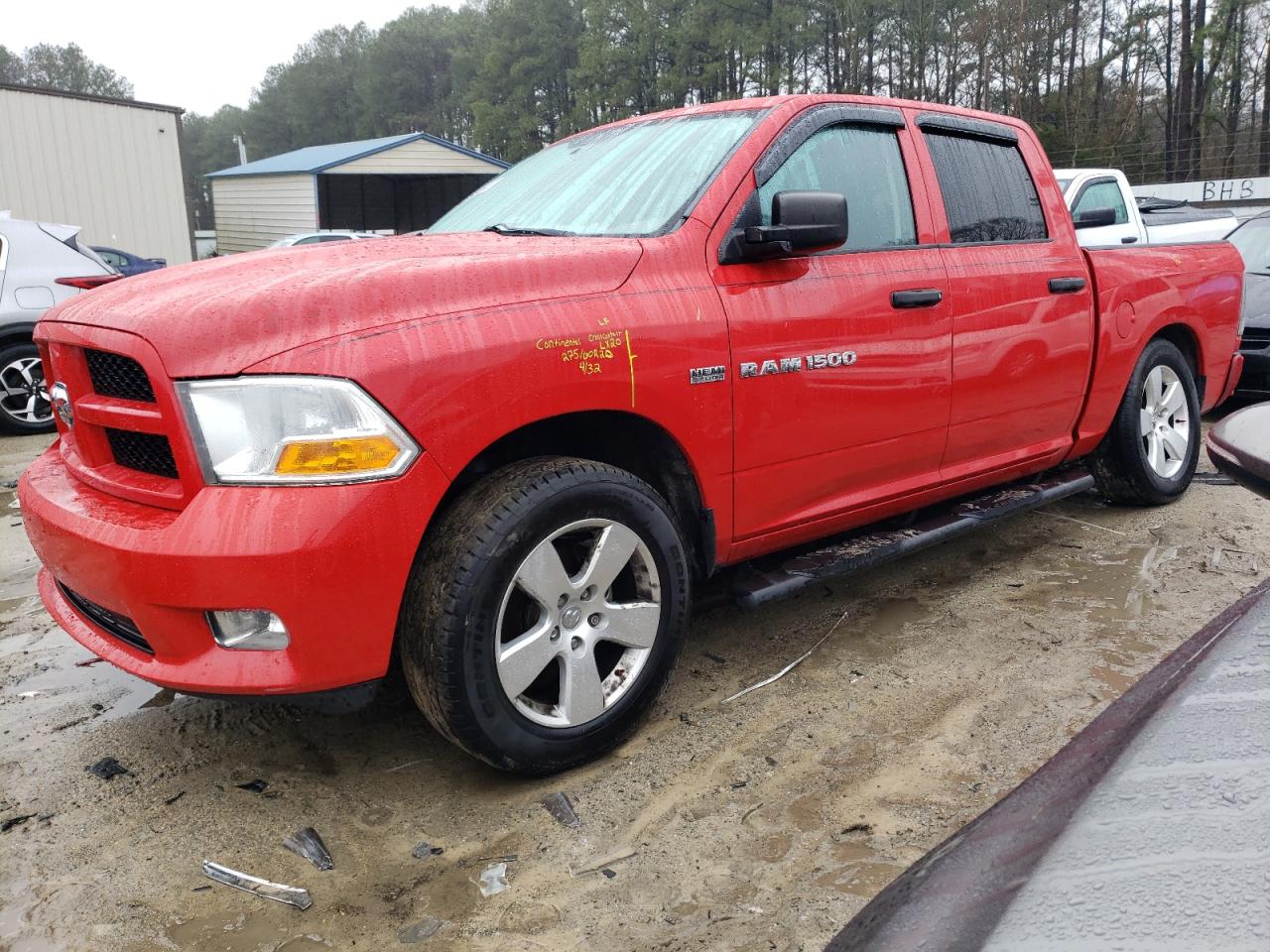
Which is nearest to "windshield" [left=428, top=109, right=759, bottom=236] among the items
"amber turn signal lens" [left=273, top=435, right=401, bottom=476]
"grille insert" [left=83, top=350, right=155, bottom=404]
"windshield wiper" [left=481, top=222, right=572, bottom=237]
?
"windshield wiper" [left=481, top=222, right=572, bottom=237]

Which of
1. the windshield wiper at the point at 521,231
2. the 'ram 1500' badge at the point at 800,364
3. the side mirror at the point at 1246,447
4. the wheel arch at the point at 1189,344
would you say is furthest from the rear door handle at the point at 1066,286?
the side mirror at the point at 1246,447

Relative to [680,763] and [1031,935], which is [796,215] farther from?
[1031,935]

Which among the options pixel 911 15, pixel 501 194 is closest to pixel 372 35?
pixel 911 15

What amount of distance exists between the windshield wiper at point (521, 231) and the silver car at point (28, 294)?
533 cm

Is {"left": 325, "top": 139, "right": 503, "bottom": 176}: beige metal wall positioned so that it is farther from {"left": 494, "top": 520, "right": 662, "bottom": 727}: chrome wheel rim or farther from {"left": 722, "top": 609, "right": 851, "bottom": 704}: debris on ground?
{"left": 494, "top": 520, "right": 662, "bottom": 727}: chrome wheel rim

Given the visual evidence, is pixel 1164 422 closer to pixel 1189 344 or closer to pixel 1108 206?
pixel 1189 344

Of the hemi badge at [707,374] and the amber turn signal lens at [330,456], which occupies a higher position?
the hemi badge at [707,374]

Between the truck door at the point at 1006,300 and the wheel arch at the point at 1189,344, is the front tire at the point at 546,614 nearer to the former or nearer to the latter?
the truck door at the point at 1006,300

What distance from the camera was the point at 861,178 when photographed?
3.39 meters

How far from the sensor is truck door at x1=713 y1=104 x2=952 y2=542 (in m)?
2.95

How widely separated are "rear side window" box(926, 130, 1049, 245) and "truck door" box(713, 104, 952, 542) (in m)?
0.19

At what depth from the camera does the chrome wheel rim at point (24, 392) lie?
24.4ft

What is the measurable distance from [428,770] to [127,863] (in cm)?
74

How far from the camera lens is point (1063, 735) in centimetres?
279
